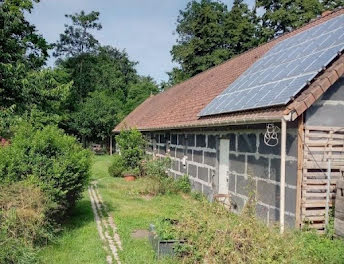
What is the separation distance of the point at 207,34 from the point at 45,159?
98.8ft

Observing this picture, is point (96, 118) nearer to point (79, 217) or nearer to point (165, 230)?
point (79, 217)

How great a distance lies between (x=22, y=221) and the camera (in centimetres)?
637

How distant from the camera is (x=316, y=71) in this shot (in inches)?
292

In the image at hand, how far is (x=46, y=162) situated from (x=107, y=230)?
2.18 m

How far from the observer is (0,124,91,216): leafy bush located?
7523 millimetres

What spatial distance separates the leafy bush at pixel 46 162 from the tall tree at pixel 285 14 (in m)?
26.1

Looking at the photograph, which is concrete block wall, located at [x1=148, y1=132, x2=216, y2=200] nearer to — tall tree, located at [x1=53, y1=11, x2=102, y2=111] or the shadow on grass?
the shadow on grass

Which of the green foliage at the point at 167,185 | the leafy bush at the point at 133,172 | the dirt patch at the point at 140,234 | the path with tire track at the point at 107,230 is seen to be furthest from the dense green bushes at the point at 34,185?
the leafy bush at the point at 133,172

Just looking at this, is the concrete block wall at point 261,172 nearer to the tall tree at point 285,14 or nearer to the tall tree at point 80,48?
the tall tree at point 285,14

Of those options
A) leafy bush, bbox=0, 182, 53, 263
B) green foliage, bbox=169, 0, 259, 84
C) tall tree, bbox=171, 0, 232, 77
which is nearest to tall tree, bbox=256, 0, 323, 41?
green foliage, bbox=169, 0, 259, 84

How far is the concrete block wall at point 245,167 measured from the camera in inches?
298

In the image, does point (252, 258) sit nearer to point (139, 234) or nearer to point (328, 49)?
point (139, 234)

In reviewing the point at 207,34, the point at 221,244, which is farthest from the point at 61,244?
the point at 207,34

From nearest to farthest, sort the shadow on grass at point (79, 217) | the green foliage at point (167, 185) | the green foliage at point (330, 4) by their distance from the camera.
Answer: the shadow on grass at point (79, 217) < the green foliage at point (167, 185) < the green foliage at point (330, 4)
